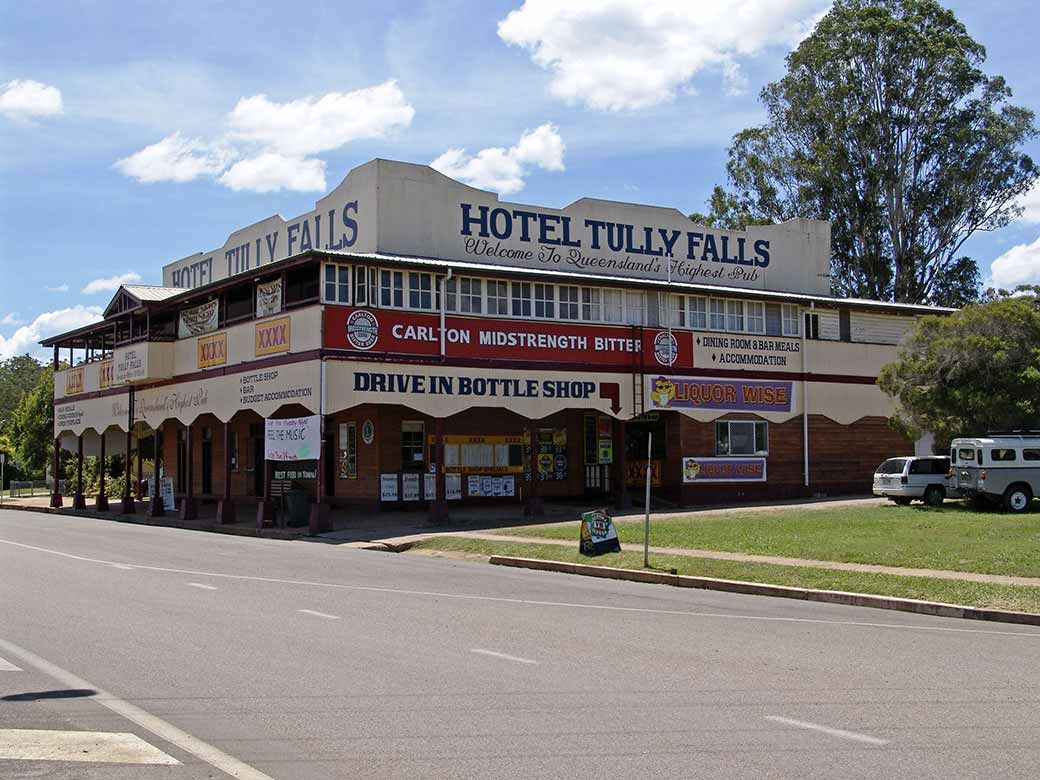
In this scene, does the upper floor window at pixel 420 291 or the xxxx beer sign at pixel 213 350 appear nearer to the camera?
the upper floor window at pixel 420 291

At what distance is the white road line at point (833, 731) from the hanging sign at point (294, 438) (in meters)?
21.0

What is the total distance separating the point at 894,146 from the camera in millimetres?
57656

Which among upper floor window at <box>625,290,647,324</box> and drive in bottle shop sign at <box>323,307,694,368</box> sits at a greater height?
upper floor window at <box>625,290,647,324</box>

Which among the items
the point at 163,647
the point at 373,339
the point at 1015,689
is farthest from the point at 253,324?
the point at 1015,689

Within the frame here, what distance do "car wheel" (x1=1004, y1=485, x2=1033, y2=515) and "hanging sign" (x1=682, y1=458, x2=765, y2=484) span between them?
8.79 m

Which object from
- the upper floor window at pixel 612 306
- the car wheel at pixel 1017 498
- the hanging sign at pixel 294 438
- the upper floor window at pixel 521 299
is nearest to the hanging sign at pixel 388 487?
the hanging sign at pixel 294 438

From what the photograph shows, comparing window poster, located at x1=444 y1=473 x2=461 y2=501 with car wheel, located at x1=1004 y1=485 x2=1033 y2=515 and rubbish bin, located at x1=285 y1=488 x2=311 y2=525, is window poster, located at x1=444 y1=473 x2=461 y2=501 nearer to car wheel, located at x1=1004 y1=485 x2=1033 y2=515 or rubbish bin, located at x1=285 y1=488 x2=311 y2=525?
rubbish bin, located at x1=285 y1=488 x2=311 y2=525

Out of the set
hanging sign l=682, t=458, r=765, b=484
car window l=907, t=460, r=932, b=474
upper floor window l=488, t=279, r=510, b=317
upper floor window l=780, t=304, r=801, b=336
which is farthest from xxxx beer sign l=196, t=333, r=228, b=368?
car window l=907, t=460, r=932, b=474

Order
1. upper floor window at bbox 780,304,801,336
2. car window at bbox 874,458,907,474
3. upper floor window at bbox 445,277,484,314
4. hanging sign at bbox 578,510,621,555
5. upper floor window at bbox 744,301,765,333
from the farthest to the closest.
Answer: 1. upper floor window at bbox 780,304,801,336
2. upper floor window at bbox 744,301,765,333
3. car window at bbox 874,458,907,474
4. upper floor window at bbox 445,277,484,314
5. hanging sign at bbox 578,510,621,555

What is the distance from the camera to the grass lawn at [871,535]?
59.8 ft

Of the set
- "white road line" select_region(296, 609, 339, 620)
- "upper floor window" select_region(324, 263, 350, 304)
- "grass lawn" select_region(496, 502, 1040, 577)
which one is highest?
"upper floor window" select_region(324, 263, 350, 304)

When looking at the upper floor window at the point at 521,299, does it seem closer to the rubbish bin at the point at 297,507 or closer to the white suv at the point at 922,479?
the rubbish bin at the point at 297,507

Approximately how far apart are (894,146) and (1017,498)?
34.0 metres

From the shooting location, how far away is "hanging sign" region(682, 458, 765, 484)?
3438 centimetres
